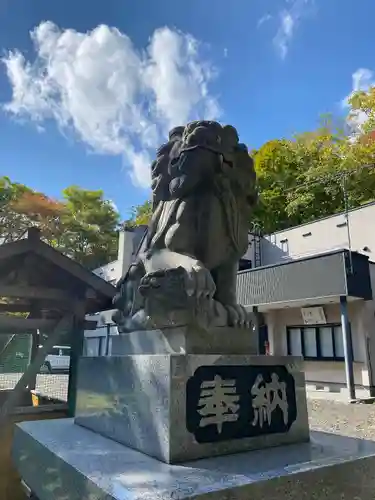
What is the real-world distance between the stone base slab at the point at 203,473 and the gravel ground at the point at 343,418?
15.5 ft

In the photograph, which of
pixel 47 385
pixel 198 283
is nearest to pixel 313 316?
pixel 47 385

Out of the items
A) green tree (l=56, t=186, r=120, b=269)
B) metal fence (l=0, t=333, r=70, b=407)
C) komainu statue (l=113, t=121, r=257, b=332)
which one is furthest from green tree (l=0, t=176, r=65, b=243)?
komainu statue (l=113, t=121, r=257, b=332)

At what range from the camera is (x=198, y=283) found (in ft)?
7.27

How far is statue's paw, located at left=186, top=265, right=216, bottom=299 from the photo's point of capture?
2198 mm

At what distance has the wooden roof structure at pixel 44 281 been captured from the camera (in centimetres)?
503

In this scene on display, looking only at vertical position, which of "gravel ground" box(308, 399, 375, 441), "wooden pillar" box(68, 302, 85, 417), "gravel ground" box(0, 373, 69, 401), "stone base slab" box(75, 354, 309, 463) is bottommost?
"gravel ground" box(308, 399, 375, 441)

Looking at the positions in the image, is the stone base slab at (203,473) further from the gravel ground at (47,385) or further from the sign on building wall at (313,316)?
the sign on building wall at (313,316)

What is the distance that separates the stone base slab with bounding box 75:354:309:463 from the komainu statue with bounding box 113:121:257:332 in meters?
0.30

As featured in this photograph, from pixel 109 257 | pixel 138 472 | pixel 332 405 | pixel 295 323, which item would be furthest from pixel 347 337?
pixel 109 257

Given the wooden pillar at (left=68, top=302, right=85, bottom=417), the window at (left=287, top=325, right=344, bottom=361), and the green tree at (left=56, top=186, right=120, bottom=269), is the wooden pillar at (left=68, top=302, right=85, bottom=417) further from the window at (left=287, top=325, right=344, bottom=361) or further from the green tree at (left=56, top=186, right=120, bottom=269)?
the green tree at (left=56, top=186, right=120, bottom=269)

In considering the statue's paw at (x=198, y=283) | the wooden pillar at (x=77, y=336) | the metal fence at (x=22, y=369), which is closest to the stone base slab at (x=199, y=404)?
the statue's paw at (x=198, y=283)

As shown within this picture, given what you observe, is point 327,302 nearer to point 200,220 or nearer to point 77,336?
point 77,336

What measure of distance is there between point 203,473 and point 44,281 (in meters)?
4.43

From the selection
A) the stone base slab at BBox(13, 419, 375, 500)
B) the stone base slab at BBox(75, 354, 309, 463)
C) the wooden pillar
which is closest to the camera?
the stone base slab at BBox(13, 419, 375, 500)
